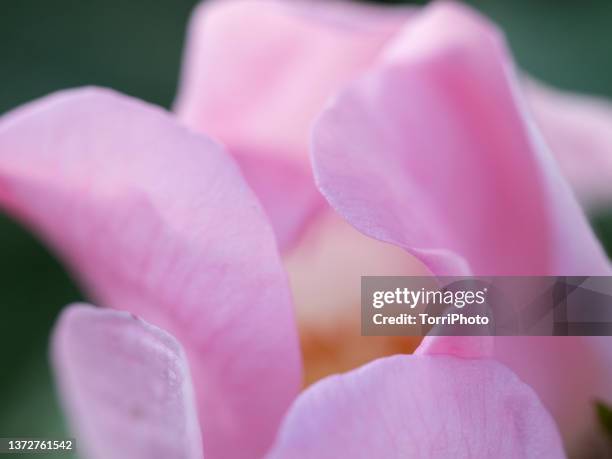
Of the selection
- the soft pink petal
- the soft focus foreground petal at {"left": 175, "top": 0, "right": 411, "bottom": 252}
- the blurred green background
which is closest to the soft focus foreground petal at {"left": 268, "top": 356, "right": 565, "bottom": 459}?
the soft pink petal

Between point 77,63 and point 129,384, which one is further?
point 77,63

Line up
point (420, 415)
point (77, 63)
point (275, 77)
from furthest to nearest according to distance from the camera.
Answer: point (77, 63), point (275, 77), point (420, 415)

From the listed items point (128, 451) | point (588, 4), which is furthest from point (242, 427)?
point (588, 4)

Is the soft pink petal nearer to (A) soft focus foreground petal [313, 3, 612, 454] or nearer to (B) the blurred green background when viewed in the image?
(A) soft focus foreground petal [313, 3, 612, 454]

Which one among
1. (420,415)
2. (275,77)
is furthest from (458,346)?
(275,77)

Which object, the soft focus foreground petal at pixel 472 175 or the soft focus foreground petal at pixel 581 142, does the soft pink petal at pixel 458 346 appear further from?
the soft focus foreground petal at pixel 581 142

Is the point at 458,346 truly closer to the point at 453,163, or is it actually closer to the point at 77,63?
the point at 453,163

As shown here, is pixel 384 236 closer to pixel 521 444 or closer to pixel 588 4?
pixel 521 444
